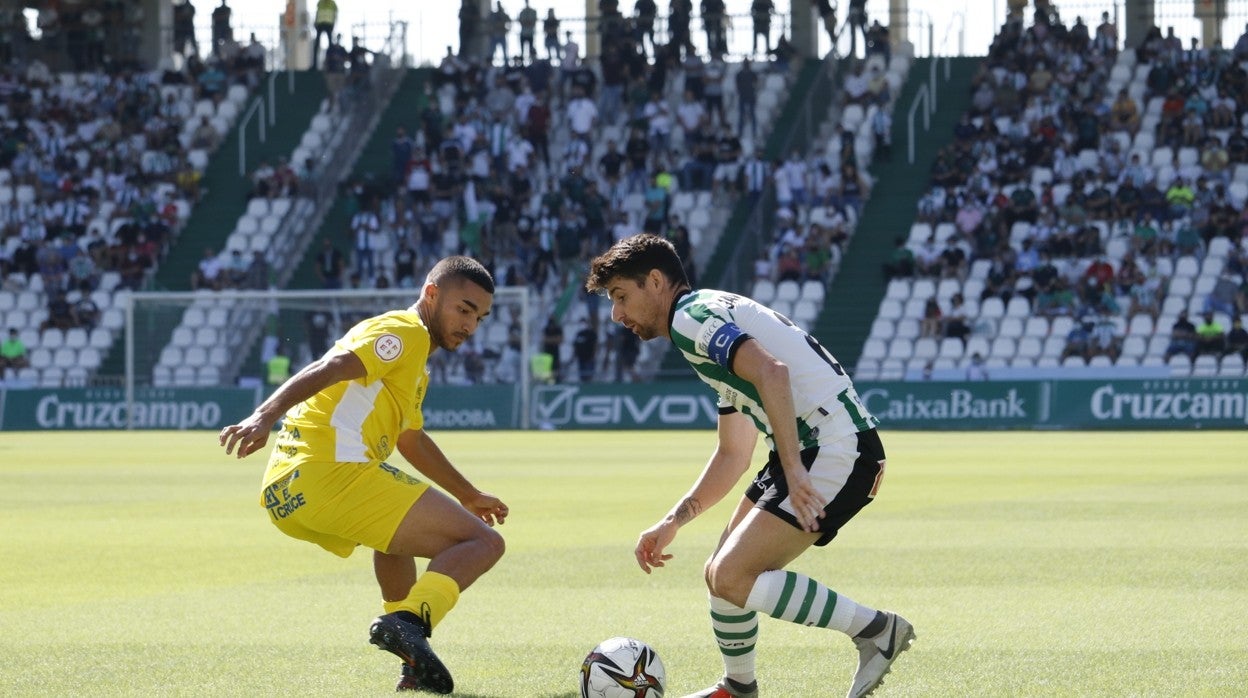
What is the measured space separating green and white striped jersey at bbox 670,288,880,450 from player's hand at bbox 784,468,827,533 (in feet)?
0.84

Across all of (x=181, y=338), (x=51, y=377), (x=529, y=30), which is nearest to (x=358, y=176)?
(x=529, y=30)

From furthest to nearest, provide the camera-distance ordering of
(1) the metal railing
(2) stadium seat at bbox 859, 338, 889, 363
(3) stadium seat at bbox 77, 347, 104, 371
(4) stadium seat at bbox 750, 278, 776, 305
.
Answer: (1) the metal railing < (3) stadium seat at bbox 77, 347, 104, 371 < (4) stadium seat at bbox 750, 278, 776, 305 < (2) stadium seat at bbox 859, 338, 889, 363

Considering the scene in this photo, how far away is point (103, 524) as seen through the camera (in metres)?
16.4

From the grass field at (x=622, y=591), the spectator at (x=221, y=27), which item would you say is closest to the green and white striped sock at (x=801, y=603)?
the grass field at (x=622, y=591)

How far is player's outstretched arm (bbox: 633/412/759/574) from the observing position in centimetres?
723

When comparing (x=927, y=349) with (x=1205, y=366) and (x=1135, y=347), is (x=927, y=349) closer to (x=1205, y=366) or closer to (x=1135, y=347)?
(x=1135, y=347)

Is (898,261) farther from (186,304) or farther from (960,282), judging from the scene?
(186,304)

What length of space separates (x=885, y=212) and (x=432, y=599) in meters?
35.0

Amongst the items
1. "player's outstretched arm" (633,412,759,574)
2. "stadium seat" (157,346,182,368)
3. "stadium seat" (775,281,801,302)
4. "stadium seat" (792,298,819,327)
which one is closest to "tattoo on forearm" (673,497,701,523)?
"player's outstretched arm" (633,412,759,574)

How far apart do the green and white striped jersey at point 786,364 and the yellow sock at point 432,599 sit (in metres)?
1.41

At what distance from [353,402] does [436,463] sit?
0.63 m

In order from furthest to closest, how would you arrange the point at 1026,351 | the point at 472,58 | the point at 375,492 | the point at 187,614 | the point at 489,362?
the point at 472,58
the point at 489,362
the point at 1026,351
the point at 187,614
the point at 375,492

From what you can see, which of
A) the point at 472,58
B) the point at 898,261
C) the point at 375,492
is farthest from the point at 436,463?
the point at 472,58

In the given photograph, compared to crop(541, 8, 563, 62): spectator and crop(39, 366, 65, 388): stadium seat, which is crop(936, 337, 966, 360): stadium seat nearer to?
crop(541, 8, 563, 62): spectator
